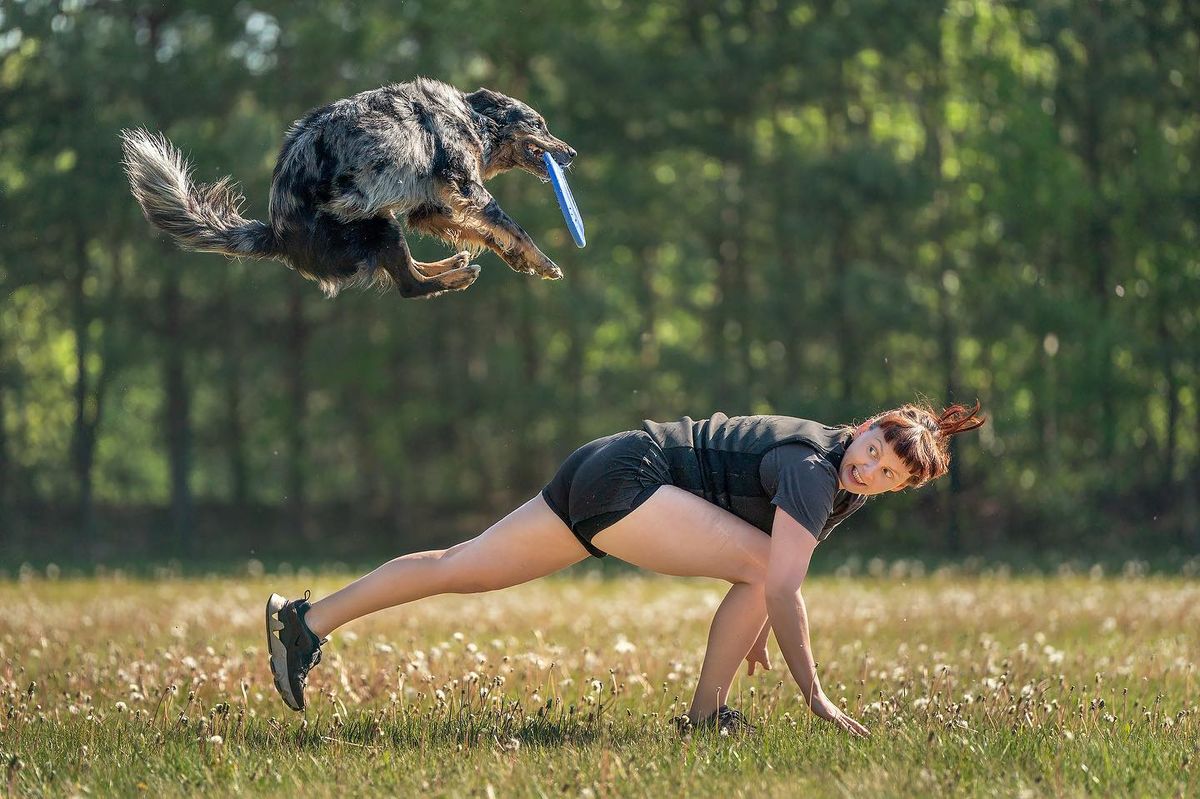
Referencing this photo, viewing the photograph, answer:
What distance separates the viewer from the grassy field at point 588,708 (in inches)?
181

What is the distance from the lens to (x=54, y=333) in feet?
87.7

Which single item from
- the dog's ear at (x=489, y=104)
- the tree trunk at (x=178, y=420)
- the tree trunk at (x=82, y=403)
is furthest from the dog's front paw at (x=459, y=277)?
the tree trunk at (x=178, y=420)

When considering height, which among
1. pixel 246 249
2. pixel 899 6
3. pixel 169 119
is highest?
pixel 899 6

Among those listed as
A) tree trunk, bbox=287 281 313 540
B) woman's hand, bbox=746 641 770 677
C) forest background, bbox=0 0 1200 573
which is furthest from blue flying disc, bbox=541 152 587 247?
tree trunk, bbox=287 281 313 540

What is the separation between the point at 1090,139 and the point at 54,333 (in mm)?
19529

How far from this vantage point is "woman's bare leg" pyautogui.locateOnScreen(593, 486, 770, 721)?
5383mm

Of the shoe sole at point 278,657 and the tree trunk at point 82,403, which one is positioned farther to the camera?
the tree trunk at point 82,403

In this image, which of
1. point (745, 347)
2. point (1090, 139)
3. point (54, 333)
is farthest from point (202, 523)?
point (1090, 139)

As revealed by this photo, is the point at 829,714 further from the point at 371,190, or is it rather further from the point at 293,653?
the point at 371,190

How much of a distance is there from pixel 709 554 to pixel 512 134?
73.1 inches

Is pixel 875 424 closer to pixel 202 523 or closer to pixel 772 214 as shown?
pixel 772 214

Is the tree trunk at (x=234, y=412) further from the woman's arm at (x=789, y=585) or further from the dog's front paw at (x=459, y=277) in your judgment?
the woman's arm at (x=789, y=585)

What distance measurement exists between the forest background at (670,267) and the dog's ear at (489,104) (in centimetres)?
1475

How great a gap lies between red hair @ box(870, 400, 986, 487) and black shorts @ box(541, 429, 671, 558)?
0.90 meters
